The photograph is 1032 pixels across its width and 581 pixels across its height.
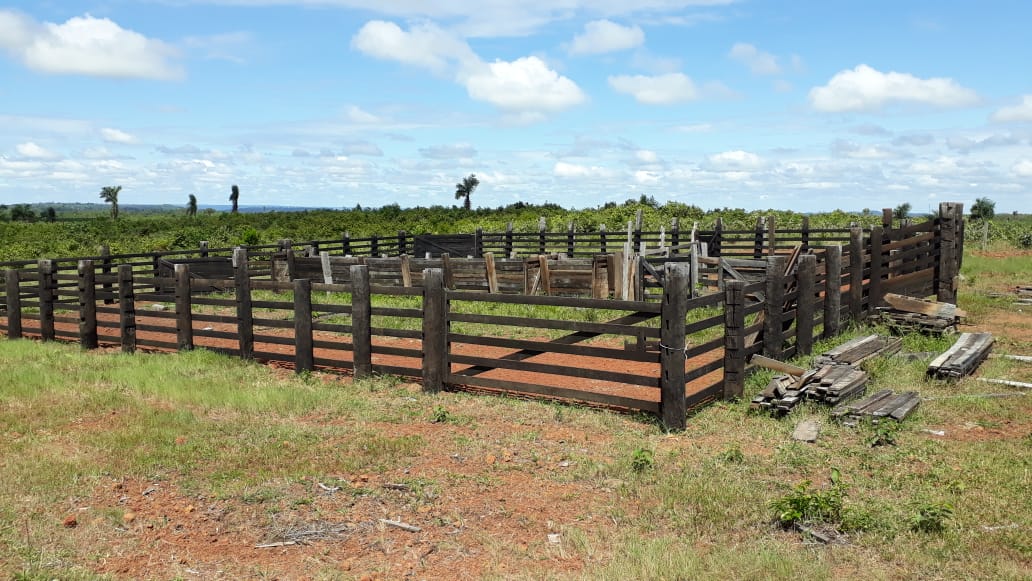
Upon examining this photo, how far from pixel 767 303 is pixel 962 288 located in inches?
541

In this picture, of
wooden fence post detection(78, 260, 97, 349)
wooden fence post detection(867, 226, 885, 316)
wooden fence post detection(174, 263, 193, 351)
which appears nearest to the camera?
wooden fence post detection(174, 263, 193, 351)

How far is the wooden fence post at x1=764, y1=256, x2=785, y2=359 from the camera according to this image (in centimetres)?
1082

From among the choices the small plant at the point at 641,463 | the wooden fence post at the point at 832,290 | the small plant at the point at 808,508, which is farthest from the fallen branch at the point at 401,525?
the wooden fence post at the point at 832,290

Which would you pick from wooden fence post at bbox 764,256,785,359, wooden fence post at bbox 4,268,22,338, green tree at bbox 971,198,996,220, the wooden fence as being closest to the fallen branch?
the wooden fence

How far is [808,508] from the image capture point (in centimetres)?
588

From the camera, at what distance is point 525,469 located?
7227mm

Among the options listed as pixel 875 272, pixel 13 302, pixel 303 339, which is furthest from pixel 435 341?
pixel 13 302

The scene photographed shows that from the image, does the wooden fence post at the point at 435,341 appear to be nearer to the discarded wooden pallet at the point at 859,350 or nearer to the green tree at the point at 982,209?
the discarded wooden pallet at the point at 859,350

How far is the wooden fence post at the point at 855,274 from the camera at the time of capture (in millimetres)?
14586

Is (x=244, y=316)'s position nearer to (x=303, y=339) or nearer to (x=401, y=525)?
(x=303, y=339)

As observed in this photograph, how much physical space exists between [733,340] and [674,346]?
1.43 m

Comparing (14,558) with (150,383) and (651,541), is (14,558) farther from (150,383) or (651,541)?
(150,383)

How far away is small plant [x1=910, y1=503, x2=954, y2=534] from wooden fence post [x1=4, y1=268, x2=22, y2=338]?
1543 cm

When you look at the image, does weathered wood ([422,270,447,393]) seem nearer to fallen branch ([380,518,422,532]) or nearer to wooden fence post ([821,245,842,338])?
fallen branch ([380,518,422,532])
